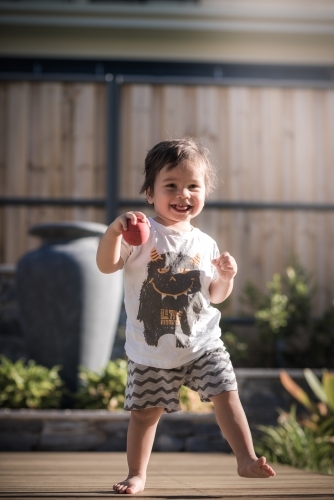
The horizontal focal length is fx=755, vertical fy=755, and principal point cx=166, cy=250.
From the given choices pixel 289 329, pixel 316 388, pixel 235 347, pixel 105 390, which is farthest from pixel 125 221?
pixel 289 329

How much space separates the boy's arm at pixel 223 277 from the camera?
8.19ft

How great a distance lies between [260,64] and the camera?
949 cm

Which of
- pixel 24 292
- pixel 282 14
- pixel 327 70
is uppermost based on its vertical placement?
pixel 282 14

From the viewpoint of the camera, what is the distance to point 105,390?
5.41 metres

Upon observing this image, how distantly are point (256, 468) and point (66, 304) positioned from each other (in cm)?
372

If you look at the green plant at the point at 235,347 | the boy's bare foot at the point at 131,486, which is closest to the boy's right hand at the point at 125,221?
the boy's bare foot at the point at 131,486

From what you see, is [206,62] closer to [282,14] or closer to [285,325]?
[282,14]

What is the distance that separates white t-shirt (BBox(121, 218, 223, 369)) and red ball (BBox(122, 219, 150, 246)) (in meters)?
0.18

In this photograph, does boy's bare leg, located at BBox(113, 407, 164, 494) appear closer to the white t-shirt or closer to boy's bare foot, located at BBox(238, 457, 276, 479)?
the white t-shirt

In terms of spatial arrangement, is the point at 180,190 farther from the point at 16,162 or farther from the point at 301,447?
the point at 16,162

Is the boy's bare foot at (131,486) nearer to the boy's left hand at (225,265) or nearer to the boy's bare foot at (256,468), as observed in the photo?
the boy's bare foot at (256,468)

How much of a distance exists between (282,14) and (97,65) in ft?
7.73

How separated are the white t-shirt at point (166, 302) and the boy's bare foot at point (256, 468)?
1.23 ft

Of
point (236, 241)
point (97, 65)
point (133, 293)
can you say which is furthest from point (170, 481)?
point (97, 65)
